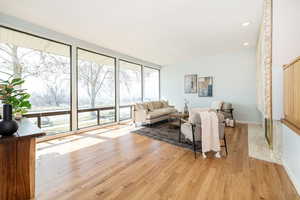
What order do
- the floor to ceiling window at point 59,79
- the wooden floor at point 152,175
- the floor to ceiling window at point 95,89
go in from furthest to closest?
the floor to ceiling window at point 95,89 < the floor to ceiling window at point 59,79 < the wooden floor at point 152,175

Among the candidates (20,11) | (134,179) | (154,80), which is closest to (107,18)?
(20,11)

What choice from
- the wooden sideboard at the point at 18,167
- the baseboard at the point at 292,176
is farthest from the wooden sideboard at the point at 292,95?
the wooden sideboard at the point at 18,167

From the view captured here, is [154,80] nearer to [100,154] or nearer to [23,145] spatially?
[100,154]

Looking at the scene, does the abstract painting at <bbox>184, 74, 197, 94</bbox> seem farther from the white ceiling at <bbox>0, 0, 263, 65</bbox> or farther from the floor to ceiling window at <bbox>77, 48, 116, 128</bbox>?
the floor to ceiling window at <bbox>77, 48, 116, 128</bbox>

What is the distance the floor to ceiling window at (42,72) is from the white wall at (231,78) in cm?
522

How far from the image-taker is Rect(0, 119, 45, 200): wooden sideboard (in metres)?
1.37

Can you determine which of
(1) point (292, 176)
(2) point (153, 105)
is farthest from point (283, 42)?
(2) point (153, 105)

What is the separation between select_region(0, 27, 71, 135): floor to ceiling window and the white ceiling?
21.3 inches

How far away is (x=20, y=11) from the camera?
2.81 meters

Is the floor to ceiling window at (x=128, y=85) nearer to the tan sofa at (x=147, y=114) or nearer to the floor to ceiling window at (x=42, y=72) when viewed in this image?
the tan sofa at (x=147, y=114)

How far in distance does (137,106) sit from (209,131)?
10.0 ft

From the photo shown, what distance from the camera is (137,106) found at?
5.19 metres

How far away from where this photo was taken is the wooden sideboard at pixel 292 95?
1.71 metres

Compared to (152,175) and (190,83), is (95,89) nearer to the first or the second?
(152,175)
